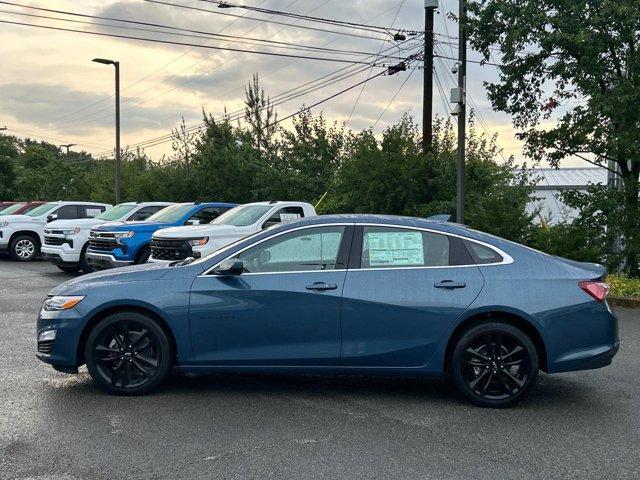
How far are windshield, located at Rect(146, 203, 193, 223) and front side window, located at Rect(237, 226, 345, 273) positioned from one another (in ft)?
29.2

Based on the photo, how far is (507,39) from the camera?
13.0m

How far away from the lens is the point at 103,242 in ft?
44.9

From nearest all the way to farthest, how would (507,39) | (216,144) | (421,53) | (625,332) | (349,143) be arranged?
(625,332) → (507,39) → (421,53) → (349,143) → (216,144)

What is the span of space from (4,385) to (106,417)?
1.45m

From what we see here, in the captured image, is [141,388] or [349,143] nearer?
[141,388]

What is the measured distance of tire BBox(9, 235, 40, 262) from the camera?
756 inches

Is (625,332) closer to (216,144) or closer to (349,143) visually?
(349,143)

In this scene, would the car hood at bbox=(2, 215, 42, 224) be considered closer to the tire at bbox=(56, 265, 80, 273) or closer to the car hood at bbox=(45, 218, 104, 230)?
the tire at bbox=(56, 265, 80, 273)

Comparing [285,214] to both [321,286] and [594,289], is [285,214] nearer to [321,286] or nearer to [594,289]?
[321,286]

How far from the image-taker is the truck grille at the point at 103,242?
13.5 m

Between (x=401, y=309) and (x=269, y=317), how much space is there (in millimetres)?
1075

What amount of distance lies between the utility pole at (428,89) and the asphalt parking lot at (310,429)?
43.7 ft

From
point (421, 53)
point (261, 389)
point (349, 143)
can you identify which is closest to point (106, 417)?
point (261, 389)

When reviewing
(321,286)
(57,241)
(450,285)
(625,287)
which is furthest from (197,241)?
(625,287)
